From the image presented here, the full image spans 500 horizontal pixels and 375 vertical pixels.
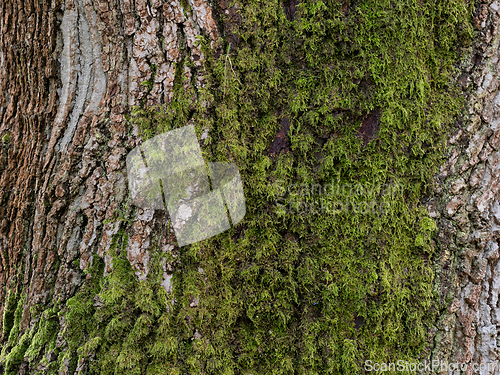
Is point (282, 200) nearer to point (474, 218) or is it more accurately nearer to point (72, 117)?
point (474, 218)

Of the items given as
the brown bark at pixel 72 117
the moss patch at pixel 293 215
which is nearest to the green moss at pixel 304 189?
the moss patch at pixel 293 215

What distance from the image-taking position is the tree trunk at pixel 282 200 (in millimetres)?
1415

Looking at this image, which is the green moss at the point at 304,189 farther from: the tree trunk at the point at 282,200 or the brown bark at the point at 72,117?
the brown bark at the point at 72,117

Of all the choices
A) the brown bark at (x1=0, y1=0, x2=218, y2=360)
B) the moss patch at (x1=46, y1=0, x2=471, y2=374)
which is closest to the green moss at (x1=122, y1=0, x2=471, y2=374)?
the moss patch at (x1=46, y1=0, x2=471, y2=374)

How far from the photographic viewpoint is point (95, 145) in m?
1.50

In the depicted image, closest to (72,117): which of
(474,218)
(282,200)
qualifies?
(282,200)

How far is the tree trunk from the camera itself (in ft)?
4.64

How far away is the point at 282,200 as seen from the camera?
1.45 metres

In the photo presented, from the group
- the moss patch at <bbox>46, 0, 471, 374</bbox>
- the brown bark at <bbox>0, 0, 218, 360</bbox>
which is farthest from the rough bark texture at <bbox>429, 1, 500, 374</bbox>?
the brown bark at <bbox>0, 0, 218, 360</bbox>

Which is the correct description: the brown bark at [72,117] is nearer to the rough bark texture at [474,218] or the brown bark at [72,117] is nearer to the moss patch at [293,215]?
the moss patch at [293,215]

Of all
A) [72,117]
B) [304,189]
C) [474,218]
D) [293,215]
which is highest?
[72,117]

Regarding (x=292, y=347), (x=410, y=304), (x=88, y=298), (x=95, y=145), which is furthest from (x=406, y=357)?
(x=95, y=145)

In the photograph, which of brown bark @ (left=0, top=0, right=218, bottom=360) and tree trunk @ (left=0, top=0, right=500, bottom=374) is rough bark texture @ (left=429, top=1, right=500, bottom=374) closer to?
tree trunk @ (left=0, top=0, right=500, bottom=374)

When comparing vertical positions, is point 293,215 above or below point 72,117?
below
